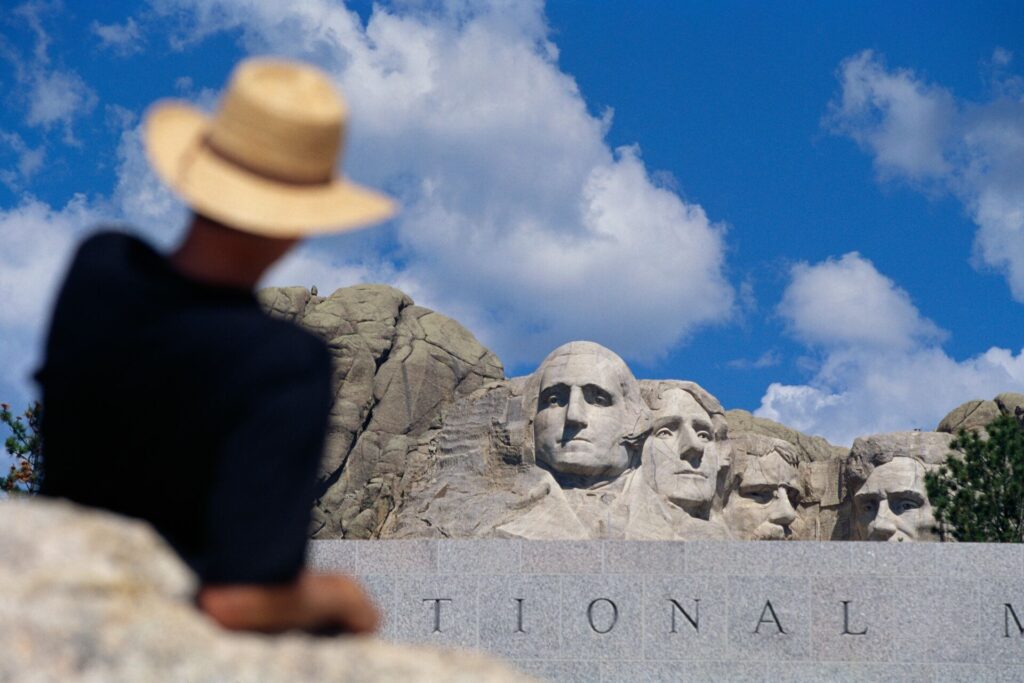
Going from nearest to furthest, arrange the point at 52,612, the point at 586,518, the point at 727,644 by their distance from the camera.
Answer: the point at 52,612 → the point at 727,644 → the point at 586,518

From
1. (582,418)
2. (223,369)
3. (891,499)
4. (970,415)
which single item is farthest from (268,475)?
(970,415)

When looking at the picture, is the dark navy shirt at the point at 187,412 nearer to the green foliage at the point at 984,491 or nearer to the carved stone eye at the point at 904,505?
the green foliage at the point at 984,491

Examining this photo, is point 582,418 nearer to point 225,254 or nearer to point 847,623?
point 847,623

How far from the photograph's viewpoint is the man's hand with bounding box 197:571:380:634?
55.7 inches

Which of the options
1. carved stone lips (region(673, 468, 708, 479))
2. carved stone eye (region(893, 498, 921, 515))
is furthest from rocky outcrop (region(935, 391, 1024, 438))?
carved stone lips (region(673, 468, 708, 479))

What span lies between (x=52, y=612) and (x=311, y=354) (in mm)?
349

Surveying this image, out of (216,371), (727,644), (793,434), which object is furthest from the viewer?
(793,434)

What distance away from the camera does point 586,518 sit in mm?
11703

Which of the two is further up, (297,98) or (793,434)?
(793,434)

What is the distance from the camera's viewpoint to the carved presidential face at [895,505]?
13750mm

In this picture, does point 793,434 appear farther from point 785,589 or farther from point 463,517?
point 785,589

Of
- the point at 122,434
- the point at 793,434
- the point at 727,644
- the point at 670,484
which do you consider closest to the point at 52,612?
the point at 122,434

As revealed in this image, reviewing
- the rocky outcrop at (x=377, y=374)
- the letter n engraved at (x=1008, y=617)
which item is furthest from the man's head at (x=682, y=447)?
the rocky outcrop at (x=377, y=374)

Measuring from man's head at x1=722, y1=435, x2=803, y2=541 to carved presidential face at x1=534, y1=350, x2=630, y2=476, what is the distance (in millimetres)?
2017
